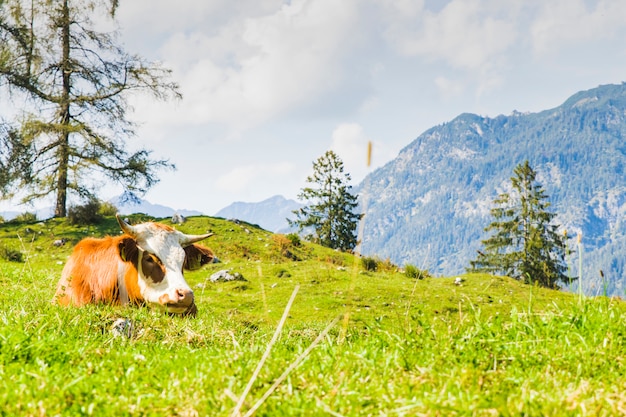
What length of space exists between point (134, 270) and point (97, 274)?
2.58 ft

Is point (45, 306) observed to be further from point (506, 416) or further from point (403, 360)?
point (506, 416)

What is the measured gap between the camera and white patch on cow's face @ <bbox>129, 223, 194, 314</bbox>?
781cm

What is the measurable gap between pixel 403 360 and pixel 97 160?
31142 millimetres

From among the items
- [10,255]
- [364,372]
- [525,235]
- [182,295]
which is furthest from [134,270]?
[525,235]

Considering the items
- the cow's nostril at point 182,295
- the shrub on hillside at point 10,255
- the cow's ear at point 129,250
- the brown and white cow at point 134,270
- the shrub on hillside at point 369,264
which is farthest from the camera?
the shrub on hillside at point 369,264

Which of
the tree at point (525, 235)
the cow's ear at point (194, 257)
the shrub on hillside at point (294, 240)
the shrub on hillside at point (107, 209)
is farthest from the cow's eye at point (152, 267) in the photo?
the tree at point (525, 235)

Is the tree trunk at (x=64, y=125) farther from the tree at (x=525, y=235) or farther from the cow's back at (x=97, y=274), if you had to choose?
the tree at (x=525, y=235)

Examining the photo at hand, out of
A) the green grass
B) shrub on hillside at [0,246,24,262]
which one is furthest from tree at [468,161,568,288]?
the green grass

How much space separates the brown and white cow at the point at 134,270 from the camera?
814 cm

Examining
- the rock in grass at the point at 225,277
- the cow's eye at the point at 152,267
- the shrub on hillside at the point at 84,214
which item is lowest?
the rock in grass at the point at 225,277

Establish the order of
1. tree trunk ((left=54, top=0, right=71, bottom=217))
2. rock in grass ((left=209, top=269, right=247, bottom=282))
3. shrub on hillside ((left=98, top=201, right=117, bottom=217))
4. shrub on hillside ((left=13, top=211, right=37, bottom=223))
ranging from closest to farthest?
rock in grass ((left=209, top=269, right=247, bottom=282)) < tree trunk ((left=54, top=0, right=71, bottom=217)) < shrub on hillside ((left=13, top=211, right=37, bottom=223)) < shrub on hillside ((left=98, top=201, right=117, bottom=217))

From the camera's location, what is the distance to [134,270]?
8445mm

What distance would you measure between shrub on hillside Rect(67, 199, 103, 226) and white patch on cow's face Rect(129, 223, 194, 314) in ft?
72.3

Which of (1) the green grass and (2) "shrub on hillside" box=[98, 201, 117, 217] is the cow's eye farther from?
(2) "shrub on hillside" box=[98, 201, 117, 217]
